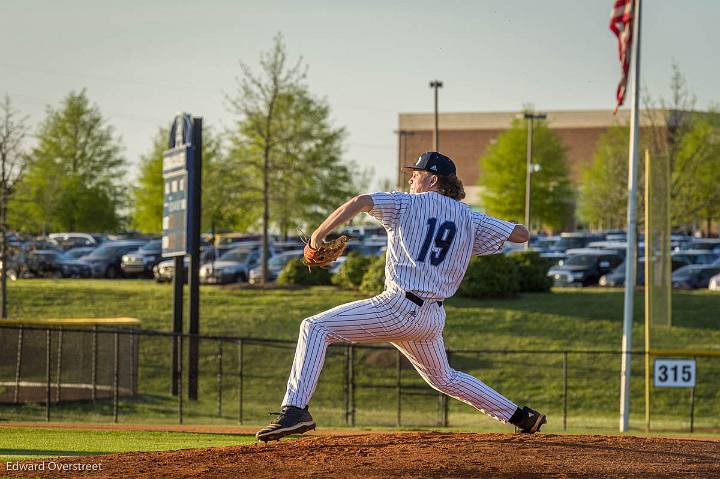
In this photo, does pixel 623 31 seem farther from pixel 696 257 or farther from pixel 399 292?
pixel 696 257

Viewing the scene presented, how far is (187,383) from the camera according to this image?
25.6m

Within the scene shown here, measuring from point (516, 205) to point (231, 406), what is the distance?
43.8 metres

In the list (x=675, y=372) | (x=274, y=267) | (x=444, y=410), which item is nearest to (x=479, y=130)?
(x=274, y=267)

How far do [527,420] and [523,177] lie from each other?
189ft

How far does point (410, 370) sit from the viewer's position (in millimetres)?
28000

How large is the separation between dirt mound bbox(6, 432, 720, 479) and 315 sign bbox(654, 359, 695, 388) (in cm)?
1153

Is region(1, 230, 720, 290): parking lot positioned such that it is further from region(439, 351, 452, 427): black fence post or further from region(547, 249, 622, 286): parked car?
region(439, 351, 452, 427): black fence post

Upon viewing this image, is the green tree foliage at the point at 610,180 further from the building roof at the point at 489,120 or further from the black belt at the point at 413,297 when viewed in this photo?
the black belt at the point at 413,297

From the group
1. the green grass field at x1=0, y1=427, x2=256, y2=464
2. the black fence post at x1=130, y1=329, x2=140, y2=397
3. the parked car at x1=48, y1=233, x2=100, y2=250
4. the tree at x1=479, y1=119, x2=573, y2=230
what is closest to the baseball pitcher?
the green grass field at x1=0, y1=427, x2=256, y2=464

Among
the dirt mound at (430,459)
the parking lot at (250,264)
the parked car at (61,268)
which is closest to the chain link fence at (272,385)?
the dirt mound at (430,459)

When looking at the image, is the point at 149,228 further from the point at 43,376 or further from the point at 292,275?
the point at 43,376

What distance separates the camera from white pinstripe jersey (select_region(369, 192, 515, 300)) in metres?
8.33

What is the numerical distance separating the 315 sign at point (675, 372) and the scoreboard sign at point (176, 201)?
9267mm

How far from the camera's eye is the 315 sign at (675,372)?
20.6 meters
